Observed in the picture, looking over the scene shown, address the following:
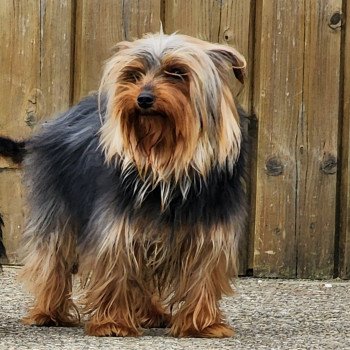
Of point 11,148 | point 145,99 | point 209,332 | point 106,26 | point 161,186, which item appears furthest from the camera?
point 106,26

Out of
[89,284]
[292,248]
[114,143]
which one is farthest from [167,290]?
[292,248]

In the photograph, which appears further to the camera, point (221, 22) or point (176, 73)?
point (221, 22)

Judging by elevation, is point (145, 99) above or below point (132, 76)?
below

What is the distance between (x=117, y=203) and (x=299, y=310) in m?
1.46

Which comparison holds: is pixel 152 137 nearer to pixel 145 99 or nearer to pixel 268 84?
pixel 145 99

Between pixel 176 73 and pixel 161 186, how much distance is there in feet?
1.77

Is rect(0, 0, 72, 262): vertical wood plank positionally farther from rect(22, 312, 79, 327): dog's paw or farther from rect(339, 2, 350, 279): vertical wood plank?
rect(339, 2, 350, 279): vertical wood plank

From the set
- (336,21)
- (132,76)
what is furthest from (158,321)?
(336,21)

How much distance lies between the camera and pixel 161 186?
6.81m

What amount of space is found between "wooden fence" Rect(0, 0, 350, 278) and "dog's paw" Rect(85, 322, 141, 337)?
1.85 m

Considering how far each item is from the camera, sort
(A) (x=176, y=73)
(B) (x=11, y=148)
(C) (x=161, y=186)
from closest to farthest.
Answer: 1. (A) (x=176, y=73)
2. (C) (x=161, y=186)
3. (B) (x=11, y=148)

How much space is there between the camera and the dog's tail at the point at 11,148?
295 inches

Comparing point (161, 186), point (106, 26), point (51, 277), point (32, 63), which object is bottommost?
point (51, 277)

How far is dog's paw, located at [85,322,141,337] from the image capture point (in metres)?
6.86
